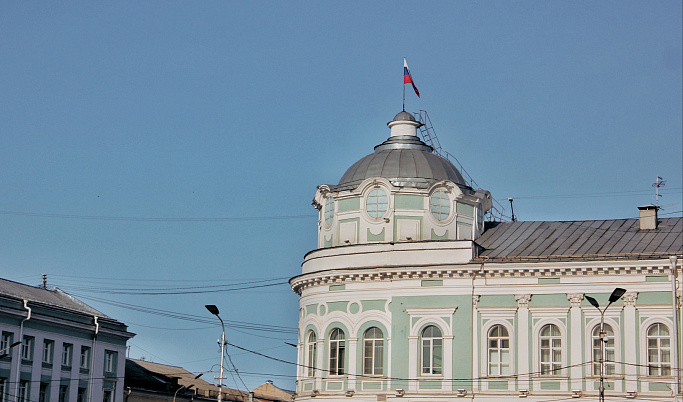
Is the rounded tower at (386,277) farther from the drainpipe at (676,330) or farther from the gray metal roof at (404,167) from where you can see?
the drainpipe at (676,330)

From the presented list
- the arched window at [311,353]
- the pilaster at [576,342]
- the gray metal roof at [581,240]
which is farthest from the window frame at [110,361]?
the pilaster at [576,342]

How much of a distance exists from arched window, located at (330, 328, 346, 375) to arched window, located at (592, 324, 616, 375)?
12551 millimetres

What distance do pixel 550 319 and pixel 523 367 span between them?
263cm

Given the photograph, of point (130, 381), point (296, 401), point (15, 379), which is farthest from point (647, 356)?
point (130, 381)

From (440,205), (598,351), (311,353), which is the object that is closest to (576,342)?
(598,351)

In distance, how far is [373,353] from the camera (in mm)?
56719

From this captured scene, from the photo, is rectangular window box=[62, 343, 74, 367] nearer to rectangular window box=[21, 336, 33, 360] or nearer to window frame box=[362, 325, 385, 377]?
rectangular window box=[21, 336, 33, 360]

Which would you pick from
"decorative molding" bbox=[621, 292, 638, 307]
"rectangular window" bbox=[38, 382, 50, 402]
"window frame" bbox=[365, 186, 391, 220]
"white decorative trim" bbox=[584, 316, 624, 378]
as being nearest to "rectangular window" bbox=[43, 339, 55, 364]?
"rectangular window" bbox=[38, 382, 50, 402]

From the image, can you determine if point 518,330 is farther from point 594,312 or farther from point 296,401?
point 296,401

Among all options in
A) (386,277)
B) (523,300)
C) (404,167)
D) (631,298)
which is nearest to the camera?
(631,298)

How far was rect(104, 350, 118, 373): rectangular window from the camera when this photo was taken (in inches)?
2894

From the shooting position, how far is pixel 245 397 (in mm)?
99875

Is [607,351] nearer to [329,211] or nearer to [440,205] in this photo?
[440,205]

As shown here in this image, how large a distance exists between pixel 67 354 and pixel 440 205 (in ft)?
86.5
